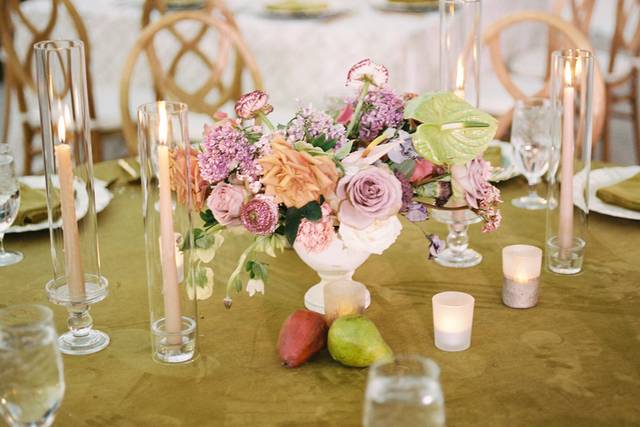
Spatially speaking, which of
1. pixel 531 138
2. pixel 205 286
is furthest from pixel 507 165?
pixel 205 286

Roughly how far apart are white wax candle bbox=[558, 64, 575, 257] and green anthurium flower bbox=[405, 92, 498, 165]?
7.9 inches

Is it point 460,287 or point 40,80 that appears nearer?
point 40,80

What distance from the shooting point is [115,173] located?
1997mm

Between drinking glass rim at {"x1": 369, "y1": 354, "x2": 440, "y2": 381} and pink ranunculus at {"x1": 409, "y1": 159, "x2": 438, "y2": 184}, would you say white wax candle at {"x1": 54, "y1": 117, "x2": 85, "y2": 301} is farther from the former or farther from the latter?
drinking glass rim at {"x1": 369, "y1": 354, "x2": 440, "y2": 381}

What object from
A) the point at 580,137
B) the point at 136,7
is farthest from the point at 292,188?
the point at 136,7

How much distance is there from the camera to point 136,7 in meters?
3.67

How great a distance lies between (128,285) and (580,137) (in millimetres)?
721

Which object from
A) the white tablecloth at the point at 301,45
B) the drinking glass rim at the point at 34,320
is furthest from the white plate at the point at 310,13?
the drinking glass rim at the point at 34,320

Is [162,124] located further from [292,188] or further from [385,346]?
[385,346]

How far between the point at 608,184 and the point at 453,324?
728mm

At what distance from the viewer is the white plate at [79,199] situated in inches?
52.3

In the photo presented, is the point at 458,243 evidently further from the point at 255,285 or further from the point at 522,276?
the point at 255,285

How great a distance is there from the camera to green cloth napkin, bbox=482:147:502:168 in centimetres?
191

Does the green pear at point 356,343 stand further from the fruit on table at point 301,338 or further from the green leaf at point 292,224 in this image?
the green leaf at point 292,224
